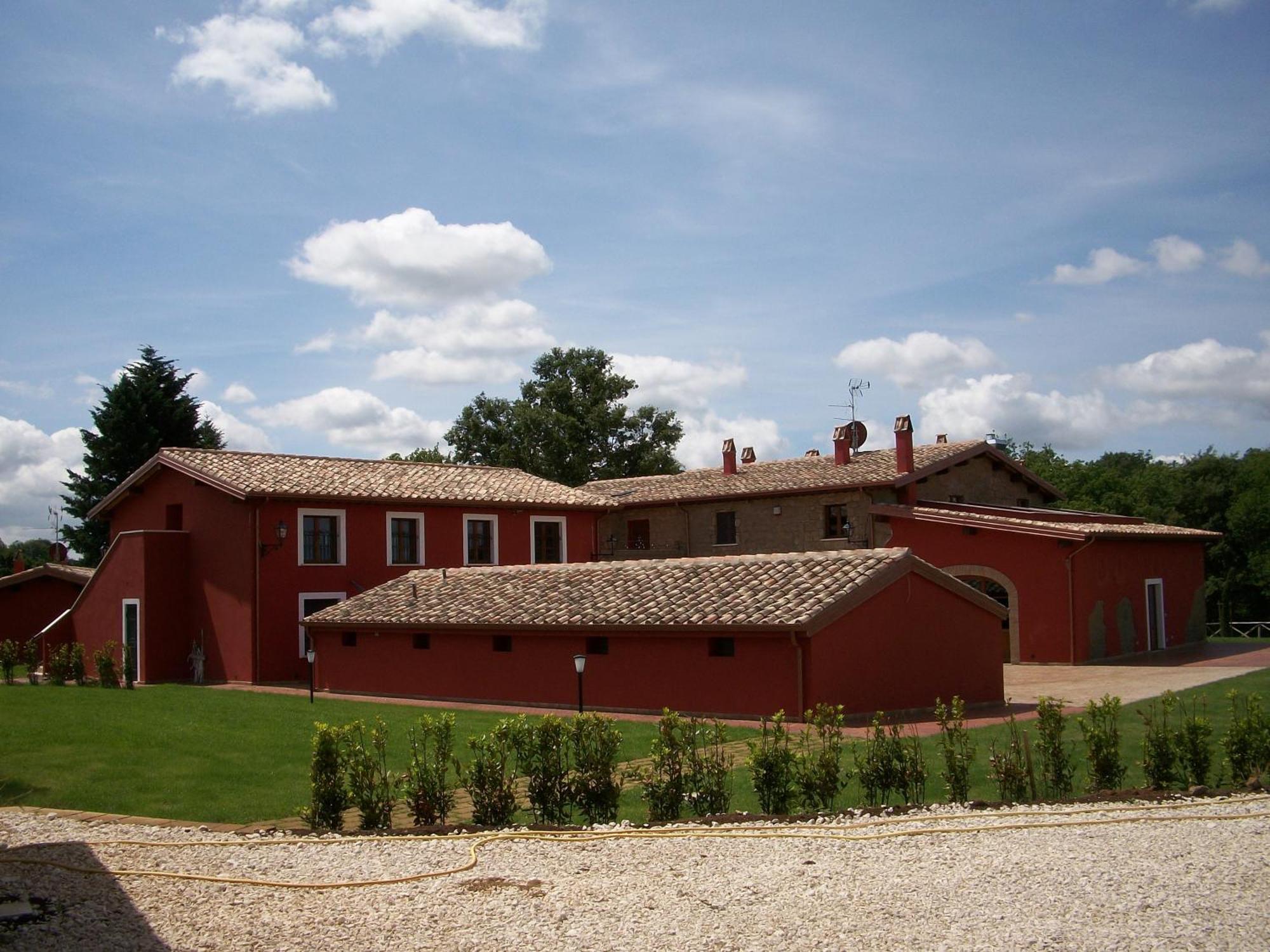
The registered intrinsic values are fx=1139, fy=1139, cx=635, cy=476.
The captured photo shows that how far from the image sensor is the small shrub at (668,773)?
8.86 meters

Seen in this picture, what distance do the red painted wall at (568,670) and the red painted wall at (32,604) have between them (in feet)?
47.9

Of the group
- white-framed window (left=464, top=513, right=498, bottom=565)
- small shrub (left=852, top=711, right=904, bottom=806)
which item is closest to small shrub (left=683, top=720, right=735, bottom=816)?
small shrub (left=852, top=711, right=904, bottom=806)

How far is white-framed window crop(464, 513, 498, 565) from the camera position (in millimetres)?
28984

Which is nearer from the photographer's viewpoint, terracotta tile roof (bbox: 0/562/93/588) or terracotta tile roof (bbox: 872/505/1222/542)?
terracotta tile roof (bbox: 872/505/1222/542)

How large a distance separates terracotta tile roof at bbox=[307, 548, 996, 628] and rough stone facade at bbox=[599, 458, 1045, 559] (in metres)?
12.1

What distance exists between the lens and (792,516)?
34156 mm

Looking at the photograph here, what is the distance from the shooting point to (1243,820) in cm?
790

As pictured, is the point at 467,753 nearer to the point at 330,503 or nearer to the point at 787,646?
the point at 787,646

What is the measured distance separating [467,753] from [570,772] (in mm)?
3783

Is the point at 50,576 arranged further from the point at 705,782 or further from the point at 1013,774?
the point at 1013,774

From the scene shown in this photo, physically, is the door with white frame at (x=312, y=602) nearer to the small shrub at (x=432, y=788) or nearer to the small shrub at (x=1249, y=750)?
the small shrub at (x=432, y=788)

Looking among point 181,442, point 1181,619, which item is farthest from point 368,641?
point 181,442

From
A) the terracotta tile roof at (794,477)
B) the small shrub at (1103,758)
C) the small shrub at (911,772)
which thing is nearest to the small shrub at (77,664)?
the terracotta tile roof at (794,477)

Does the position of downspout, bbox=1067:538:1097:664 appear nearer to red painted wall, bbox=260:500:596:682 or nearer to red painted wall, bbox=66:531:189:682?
red painted wall, bbox=260:500:596:682
